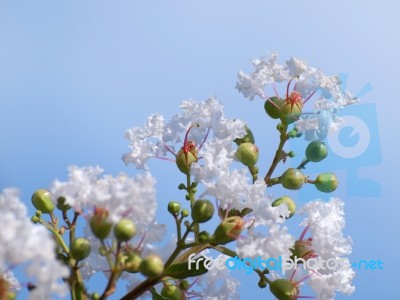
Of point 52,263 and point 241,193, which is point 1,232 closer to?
point 52,263

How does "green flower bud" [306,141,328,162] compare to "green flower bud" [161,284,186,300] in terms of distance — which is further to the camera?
"green flower bud" [306,141,328,162]

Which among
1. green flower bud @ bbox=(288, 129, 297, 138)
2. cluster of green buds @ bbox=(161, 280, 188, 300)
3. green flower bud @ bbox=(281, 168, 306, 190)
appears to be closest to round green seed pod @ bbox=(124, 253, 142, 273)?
cluster of green buds @ bbox=(161, 280, 188, 300)

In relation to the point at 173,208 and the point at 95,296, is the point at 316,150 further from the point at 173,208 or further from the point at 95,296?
the point at 95,296

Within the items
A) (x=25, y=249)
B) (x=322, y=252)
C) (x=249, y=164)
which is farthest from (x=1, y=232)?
(x=322, y=252)

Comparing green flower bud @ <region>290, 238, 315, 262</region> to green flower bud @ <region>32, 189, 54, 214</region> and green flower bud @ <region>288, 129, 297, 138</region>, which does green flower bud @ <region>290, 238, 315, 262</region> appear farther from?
green flower bud @ <region>32, 189, 54, 214</region>

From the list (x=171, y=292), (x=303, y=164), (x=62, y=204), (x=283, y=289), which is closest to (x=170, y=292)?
(x=171, y=292)
